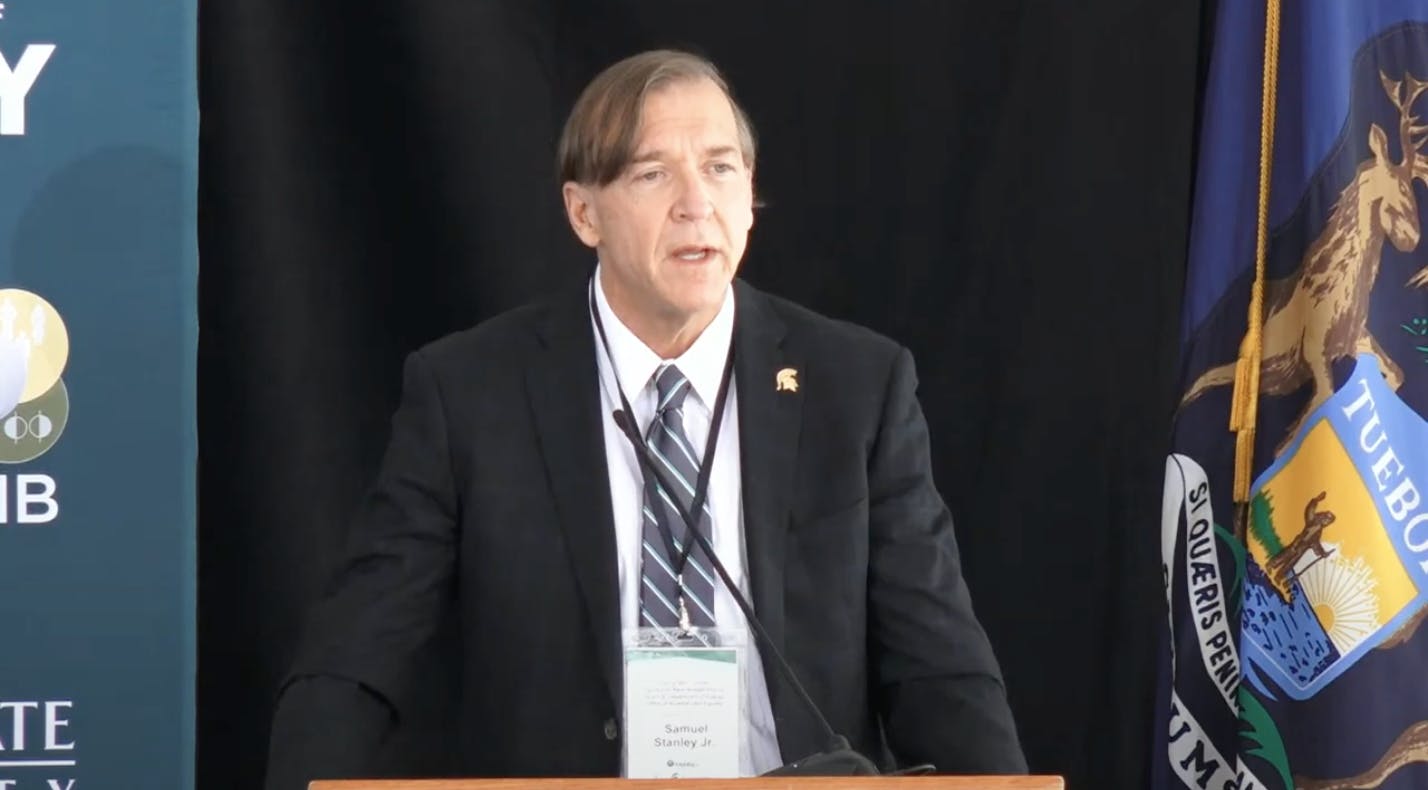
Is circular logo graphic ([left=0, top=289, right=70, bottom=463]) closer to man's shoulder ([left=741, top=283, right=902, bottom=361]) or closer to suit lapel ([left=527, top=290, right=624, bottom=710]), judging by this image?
suit lapel ([left=527, top=290, right=624, bottom=710])

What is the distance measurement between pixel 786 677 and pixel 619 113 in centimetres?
80

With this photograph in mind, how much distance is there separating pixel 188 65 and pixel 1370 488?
1927mm

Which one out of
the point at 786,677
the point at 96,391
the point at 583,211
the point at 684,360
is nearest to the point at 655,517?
the point at 684,360

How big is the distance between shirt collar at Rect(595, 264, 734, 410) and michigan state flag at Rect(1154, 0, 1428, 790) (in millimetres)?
953

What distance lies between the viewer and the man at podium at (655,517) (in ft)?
7.91

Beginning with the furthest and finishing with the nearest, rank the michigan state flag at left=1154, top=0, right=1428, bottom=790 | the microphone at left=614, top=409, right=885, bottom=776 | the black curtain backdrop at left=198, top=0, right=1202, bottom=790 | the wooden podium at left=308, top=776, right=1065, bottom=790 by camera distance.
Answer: the black curtain backdrop at left=198, top=0, right=1202, bottom=790 → the michigan state flag at left=1154, top=0, right=1428, bottom=790 → the microphone at left=614, top=409, right=885, bottom=776 → the wooden podium at left=308, top=776, right=1065, bottom=790

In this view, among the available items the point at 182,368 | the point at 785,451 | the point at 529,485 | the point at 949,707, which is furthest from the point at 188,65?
the point at 949,707

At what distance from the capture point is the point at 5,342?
8.93ft

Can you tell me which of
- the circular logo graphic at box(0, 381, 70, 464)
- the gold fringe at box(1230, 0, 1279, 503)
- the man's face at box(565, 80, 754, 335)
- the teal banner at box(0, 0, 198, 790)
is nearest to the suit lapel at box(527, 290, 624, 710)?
the man's face at box(565, 80, 754, 335)

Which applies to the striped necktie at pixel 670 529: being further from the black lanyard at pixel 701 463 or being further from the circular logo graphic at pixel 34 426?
the circular logo graphic at pixel 34 426

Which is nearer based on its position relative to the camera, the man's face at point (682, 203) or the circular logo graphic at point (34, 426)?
the man's face at point (682, 203)

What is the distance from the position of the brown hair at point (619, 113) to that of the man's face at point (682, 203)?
Answer: 1 centimetres

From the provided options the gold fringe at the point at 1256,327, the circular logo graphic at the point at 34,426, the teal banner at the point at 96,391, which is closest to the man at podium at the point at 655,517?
the teal banner at the point at 96,391

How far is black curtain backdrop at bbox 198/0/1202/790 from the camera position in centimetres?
325
